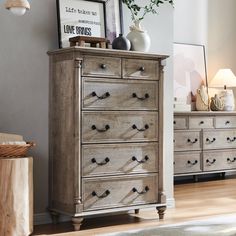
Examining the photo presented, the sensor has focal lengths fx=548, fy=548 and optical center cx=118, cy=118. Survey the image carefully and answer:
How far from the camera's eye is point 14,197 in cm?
326

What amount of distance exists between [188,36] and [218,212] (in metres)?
2.82

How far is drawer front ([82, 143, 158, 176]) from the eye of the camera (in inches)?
143

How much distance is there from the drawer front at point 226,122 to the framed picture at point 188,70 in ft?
1.32

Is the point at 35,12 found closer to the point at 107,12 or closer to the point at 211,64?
the point at 107,12

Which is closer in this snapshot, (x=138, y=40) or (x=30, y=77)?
(x=30, y=77)

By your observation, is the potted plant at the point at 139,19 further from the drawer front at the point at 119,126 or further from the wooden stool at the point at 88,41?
the drawer front at the point at 119,126

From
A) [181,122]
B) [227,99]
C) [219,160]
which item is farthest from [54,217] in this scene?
[227,99]

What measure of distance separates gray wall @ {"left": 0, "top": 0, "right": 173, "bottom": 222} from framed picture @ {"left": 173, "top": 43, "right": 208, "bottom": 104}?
2683 millimetres

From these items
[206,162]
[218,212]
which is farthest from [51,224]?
[206,162]

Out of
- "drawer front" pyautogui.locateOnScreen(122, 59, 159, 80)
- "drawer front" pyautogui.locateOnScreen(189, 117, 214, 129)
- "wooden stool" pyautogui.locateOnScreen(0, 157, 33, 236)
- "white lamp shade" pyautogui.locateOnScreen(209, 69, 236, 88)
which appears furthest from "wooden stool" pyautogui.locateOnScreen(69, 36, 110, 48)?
"white lamp shade" pyautogui.locateOnScreen(209, 69, 236, 88)

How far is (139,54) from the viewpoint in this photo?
12.5ft

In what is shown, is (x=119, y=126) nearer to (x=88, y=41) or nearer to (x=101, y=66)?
(x=101, y=66)

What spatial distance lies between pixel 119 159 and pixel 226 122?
9.31 ft

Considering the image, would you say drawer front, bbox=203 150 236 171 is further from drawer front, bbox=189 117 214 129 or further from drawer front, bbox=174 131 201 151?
drawer front, bbox=189 117 214 129
